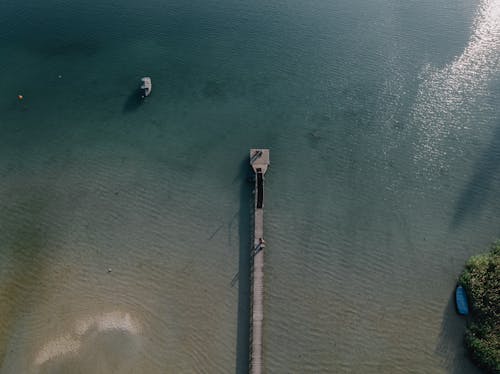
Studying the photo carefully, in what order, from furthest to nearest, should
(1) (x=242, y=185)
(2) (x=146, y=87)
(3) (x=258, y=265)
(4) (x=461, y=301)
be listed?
(2) (x=146, y=87), (1) (x=242, y=185), (3) (x=258, y=265), (4) (x=461, y=301)

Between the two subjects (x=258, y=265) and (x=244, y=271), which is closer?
(x=258, y=265)

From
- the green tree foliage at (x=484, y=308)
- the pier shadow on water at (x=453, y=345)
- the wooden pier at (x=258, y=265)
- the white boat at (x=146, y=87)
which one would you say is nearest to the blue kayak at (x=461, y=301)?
the green tree foliage at (x=484, y=308)

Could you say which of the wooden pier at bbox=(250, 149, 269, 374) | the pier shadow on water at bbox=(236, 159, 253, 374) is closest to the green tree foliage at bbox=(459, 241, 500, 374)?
the wooden pier at bbox=(250, 149, 269, 374)

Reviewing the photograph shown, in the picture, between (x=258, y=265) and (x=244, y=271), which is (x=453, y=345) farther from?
(x=244, y=271)

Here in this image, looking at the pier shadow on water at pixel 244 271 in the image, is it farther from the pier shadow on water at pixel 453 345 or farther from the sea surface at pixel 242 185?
the pier shadow on water at pixel 453 345

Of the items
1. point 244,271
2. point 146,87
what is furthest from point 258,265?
point 146,87

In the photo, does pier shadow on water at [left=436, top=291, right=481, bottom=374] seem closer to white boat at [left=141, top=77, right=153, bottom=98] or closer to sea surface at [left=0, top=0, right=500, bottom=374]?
sea surface at [left=0, top=0, right=500, bottom=374]

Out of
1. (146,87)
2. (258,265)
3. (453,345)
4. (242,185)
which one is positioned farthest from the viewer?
(146,87)
